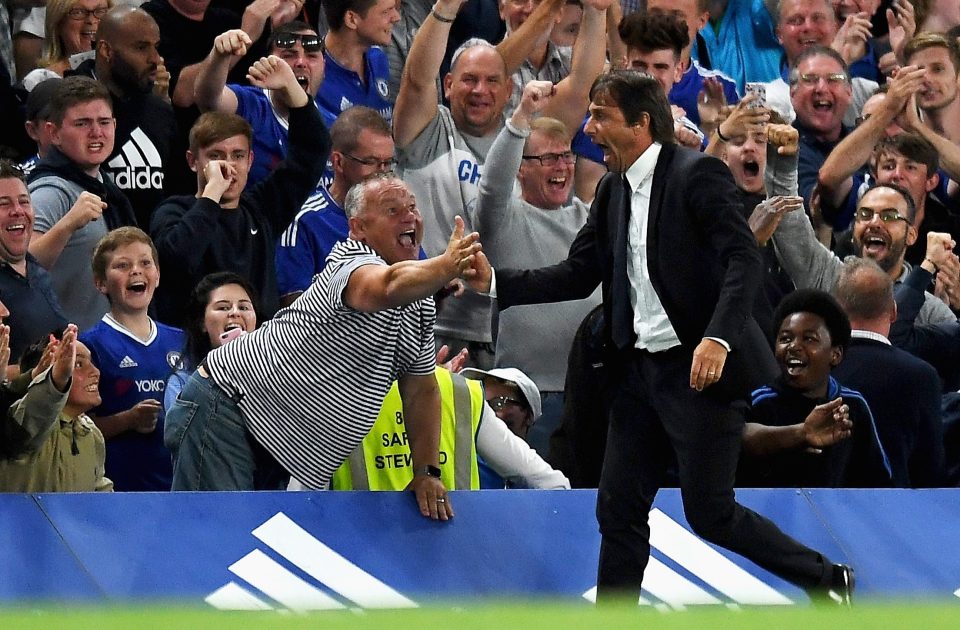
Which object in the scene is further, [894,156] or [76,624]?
[894,156]

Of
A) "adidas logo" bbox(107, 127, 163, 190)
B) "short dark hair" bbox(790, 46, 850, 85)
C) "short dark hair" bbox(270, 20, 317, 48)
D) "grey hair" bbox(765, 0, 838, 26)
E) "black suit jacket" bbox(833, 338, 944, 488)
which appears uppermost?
"short dark hair" bbox(270, 20, 317, 48)

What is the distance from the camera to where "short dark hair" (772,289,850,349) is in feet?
25.3

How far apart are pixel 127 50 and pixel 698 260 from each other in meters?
3.52

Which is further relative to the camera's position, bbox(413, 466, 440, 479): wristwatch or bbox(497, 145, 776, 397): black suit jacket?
bbox(413, 466, 440, 479): wristwatch

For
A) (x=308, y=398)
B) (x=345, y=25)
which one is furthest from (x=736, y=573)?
(x=345, y=25)

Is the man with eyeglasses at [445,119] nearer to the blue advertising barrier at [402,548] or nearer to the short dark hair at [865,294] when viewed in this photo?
the short dark hair at [865,294]

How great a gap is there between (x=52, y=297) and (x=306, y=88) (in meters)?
Result: 1.94

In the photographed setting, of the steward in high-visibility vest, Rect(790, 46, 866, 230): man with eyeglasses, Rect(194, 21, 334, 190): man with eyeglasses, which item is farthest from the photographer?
Rect(790, 46, 866, 230): man with eyeglasses

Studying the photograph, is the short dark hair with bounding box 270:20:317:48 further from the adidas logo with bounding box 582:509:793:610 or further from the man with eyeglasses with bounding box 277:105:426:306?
the adidas logo with bounding box 582:509:793:610

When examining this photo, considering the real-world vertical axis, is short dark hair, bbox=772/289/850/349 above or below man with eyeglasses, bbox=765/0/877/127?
below

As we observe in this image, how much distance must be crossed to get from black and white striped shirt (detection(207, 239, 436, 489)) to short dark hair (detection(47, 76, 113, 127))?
1.82 metres

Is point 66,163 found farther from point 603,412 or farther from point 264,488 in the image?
point 603,412

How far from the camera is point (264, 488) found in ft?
23.9

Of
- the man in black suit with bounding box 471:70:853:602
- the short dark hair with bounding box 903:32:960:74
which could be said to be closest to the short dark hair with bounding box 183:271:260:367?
→ the man in black suit with bounding box 471:70:853:602
